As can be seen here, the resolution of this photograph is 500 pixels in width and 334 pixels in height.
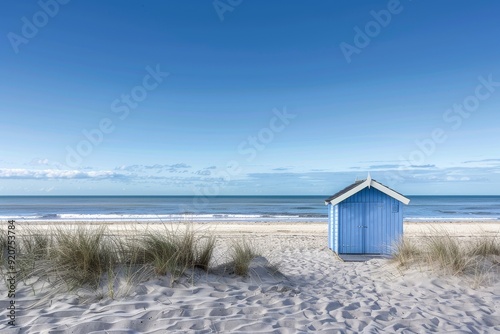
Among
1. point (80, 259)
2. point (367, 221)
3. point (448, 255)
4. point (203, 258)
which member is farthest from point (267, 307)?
point (367, 221)

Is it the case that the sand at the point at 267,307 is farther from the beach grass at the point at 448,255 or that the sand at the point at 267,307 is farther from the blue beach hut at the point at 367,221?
the blue beach hut at the point at 367,221

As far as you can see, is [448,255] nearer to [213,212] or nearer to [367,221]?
[367,221]

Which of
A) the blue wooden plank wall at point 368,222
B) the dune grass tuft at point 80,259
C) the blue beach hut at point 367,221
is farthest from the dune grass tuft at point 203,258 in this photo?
the blue wooden plank wall at point 368,222

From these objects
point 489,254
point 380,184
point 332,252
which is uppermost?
point 380,184

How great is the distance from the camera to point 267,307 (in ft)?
13.1

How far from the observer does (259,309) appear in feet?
12.8

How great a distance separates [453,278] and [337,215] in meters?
3.99

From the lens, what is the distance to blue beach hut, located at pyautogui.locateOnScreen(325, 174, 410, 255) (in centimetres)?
938

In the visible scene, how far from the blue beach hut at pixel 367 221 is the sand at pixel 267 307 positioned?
3651 millimetres

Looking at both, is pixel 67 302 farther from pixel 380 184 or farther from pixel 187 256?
pixel 380 184

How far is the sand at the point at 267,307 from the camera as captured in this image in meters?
3.37

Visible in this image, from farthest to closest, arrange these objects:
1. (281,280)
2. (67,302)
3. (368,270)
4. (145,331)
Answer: (368,270), (281,280), (67,302), (145,331)

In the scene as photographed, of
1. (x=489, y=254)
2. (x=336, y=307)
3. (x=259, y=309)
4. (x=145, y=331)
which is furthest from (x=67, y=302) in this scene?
(x=489, y=254)

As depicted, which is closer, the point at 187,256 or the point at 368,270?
the point at 187,256
